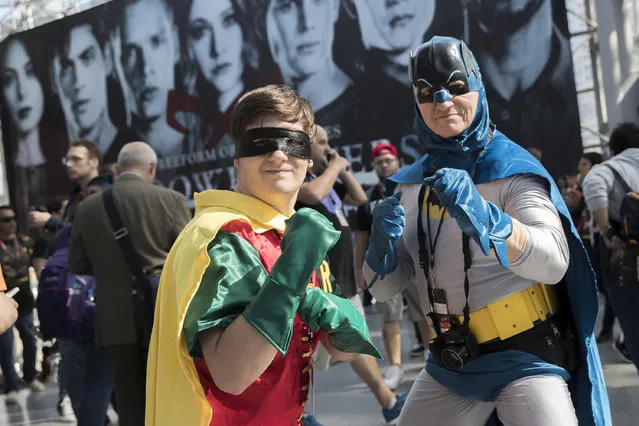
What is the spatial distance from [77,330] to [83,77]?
43.1 ft

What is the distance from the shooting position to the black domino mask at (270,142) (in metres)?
2.11

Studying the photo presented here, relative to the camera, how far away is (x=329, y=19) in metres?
13.2

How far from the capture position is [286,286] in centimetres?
175

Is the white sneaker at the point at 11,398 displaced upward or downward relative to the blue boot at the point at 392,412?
downward

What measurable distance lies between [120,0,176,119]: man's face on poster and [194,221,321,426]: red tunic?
13.9 metres

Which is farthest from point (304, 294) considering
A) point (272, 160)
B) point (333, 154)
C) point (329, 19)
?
point (329, 19)

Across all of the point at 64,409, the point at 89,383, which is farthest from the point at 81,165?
the point at 64,409

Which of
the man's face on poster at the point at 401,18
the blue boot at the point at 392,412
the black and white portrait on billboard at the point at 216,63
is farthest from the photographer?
the black and white portrait on billboard at the point at 216,63

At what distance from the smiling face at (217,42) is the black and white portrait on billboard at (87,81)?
7.46ft

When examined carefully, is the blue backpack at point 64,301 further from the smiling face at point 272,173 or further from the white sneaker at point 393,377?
the smiling face at point 272,173

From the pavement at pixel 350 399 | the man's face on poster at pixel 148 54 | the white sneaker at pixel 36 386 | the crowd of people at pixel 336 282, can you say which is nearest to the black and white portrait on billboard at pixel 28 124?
the man's face on poster at pixel 148 54

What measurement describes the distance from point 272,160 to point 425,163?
3.06 ft

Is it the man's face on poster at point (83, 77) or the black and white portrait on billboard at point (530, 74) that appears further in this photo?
the man's face on poster at point (83, 77)

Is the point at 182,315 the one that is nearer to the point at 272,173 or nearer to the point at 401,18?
the point at 272,173
